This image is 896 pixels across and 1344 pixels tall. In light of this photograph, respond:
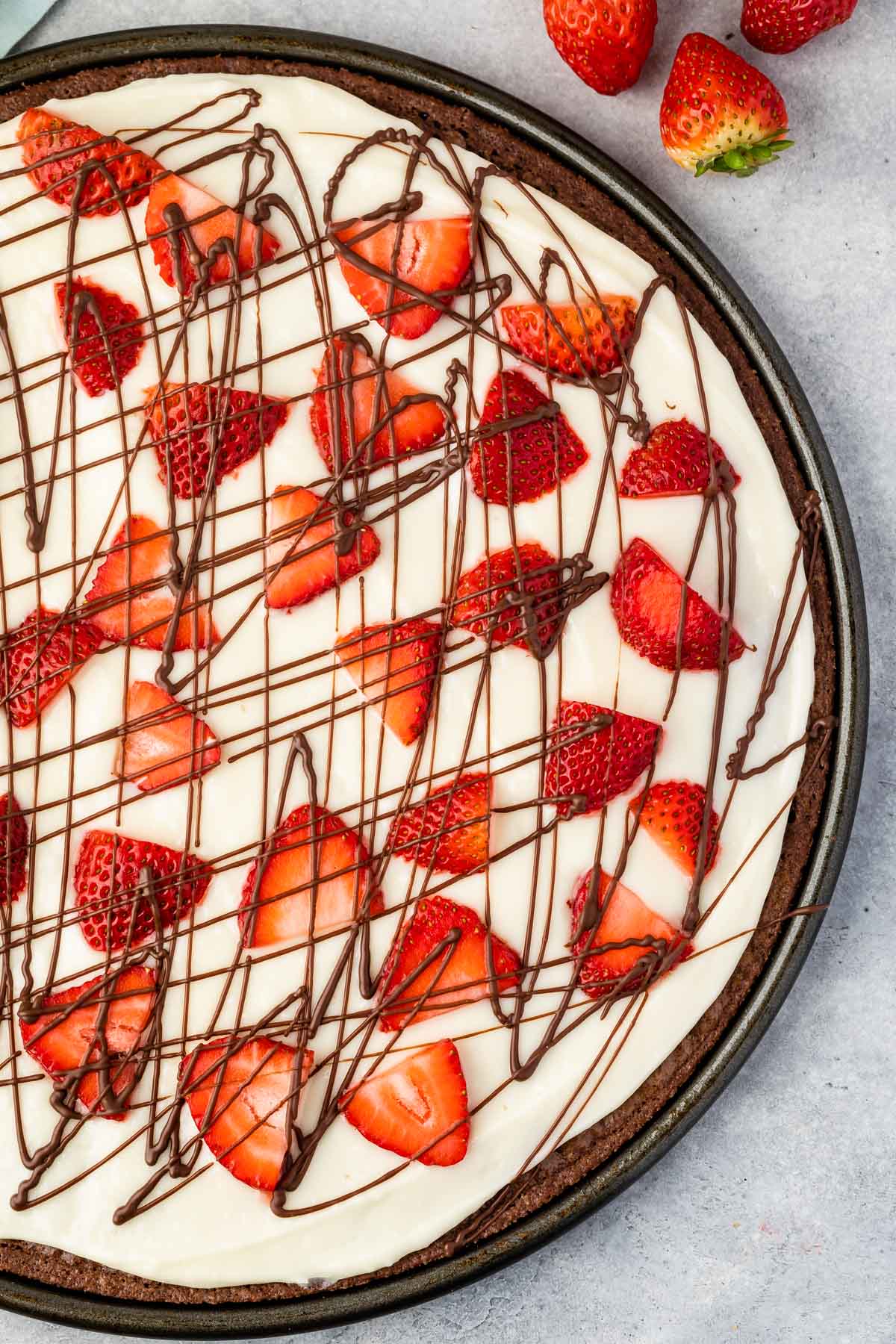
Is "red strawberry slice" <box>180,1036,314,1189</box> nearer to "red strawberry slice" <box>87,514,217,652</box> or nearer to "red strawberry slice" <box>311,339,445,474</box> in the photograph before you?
"red strawberry slice" <box>87,514,217,652</box>

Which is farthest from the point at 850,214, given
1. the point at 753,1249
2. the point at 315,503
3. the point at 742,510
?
the point at 753,1249

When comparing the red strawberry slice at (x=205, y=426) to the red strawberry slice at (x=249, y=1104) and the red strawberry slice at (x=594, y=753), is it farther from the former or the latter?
the red strawberry slice at (x=249, y=1104)

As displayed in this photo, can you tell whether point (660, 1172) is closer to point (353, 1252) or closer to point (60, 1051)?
point (353, 1252)

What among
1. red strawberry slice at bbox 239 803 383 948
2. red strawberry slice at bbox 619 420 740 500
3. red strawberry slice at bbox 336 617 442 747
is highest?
red strawberry slice at bbox 619 420 740 500

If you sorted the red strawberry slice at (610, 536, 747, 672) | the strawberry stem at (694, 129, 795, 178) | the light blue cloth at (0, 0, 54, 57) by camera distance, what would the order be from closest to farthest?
the red strawberry slice at (610, 536, 747, 672)
the strawberry stem at (694, 129, 795, 178)
the light blue cloth at (0, 0, 54, 57)

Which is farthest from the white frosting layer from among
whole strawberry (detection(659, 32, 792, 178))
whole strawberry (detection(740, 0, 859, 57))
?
whole strawberry (detection(740, 0, 859, 57))

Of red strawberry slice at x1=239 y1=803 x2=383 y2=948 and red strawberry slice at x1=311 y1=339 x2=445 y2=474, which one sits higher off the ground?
red strawberry slice at x1=311 y1=339 x2=445 y2=474

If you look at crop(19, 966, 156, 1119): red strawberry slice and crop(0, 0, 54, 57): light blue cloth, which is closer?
crop(19, 966, 156, 1119): red strawberry slice
